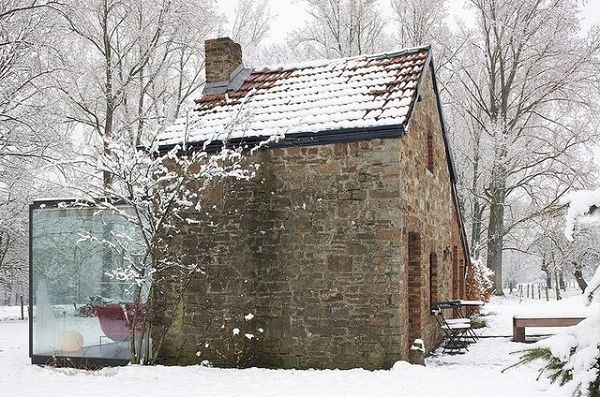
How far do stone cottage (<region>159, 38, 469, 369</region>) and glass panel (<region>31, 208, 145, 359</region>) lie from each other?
1211 mm

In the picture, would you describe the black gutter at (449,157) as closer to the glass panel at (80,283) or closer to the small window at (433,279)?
the small window at (433,279)

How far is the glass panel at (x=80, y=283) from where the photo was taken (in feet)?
38.9

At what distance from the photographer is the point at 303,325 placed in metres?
10.6

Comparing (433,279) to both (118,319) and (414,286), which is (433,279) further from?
(118,319)

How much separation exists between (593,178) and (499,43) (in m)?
6.69

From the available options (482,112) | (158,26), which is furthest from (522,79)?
(158,26)

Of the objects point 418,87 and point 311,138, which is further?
point 418,87

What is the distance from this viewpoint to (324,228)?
1057 centimetres

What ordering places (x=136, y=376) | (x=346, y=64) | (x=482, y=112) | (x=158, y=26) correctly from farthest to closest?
1. (x=482, y=112)
2. (x=158, y=26)
3. (x=346, y=64)
4. (x=136, y=376)

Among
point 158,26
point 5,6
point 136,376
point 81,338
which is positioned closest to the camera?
point 136,376

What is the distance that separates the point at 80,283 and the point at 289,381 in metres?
5.16

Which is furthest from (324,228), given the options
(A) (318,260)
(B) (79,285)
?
(B) (79,285)

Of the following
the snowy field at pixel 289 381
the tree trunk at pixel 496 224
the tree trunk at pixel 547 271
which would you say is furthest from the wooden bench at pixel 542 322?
the tree trunk at pixel 547 271

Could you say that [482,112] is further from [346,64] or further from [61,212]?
[61,212]
